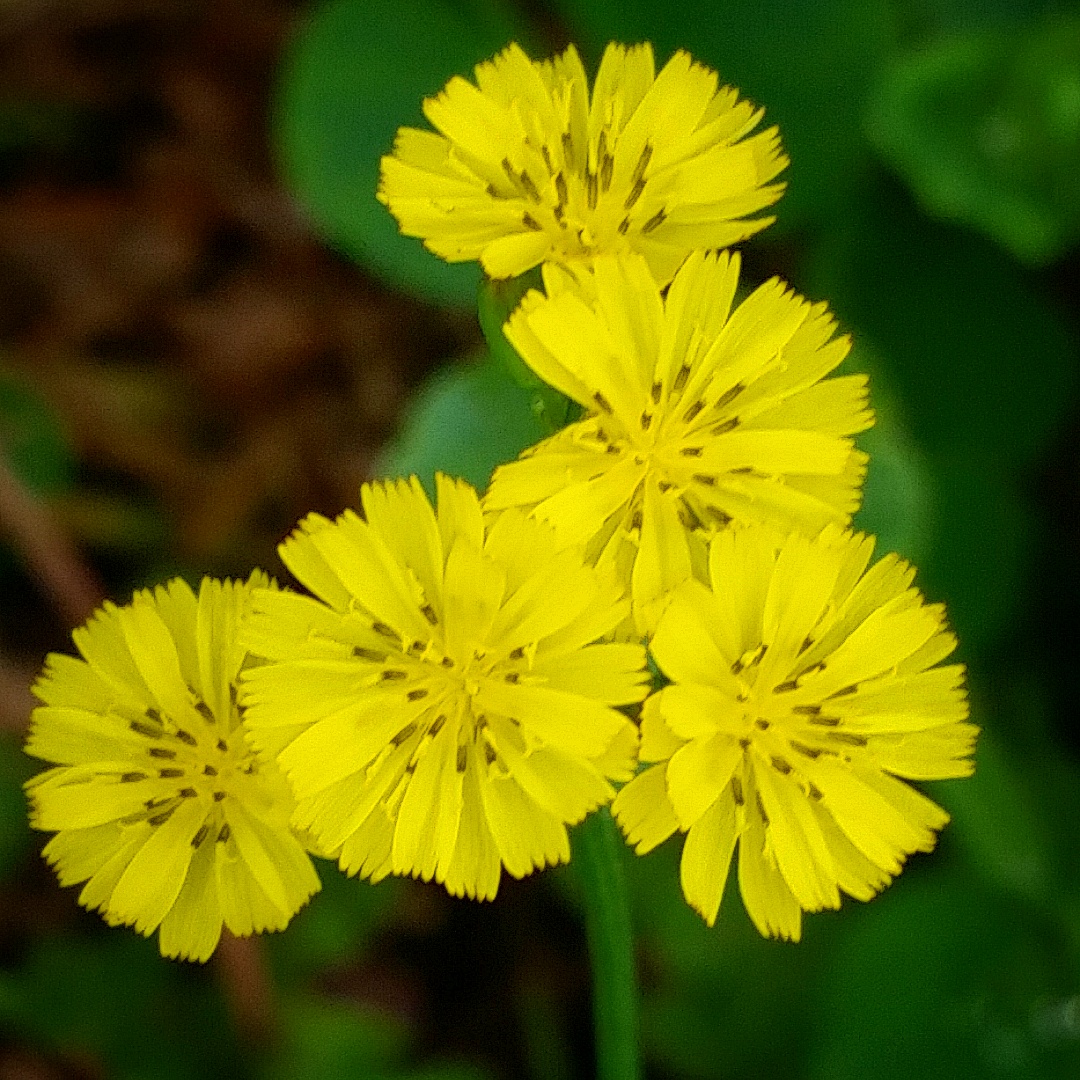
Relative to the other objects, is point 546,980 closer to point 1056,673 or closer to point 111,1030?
point 111,1030

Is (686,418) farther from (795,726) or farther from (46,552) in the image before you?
(46,552)

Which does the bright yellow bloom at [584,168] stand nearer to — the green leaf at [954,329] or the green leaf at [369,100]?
the green leaf at [369,100]

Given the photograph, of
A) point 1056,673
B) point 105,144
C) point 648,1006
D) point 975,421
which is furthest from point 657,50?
point 648,1006

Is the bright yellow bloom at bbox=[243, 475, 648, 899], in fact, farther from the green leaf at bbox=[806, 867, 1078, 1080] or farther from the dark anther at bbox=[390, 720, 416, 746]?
the green leaf at bbox=[806, 867, 1078, 1080]

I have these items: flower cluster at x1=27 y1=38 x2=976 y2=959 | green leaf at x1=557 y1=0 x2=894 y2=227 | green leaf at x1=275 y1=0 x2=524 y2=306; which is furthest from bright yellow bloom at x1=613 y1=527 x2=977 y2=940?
green leaf at x1=557 y1=0 x2=894 y2=227

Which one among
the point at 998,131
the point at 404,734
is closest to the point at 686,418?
the point at 404,734
